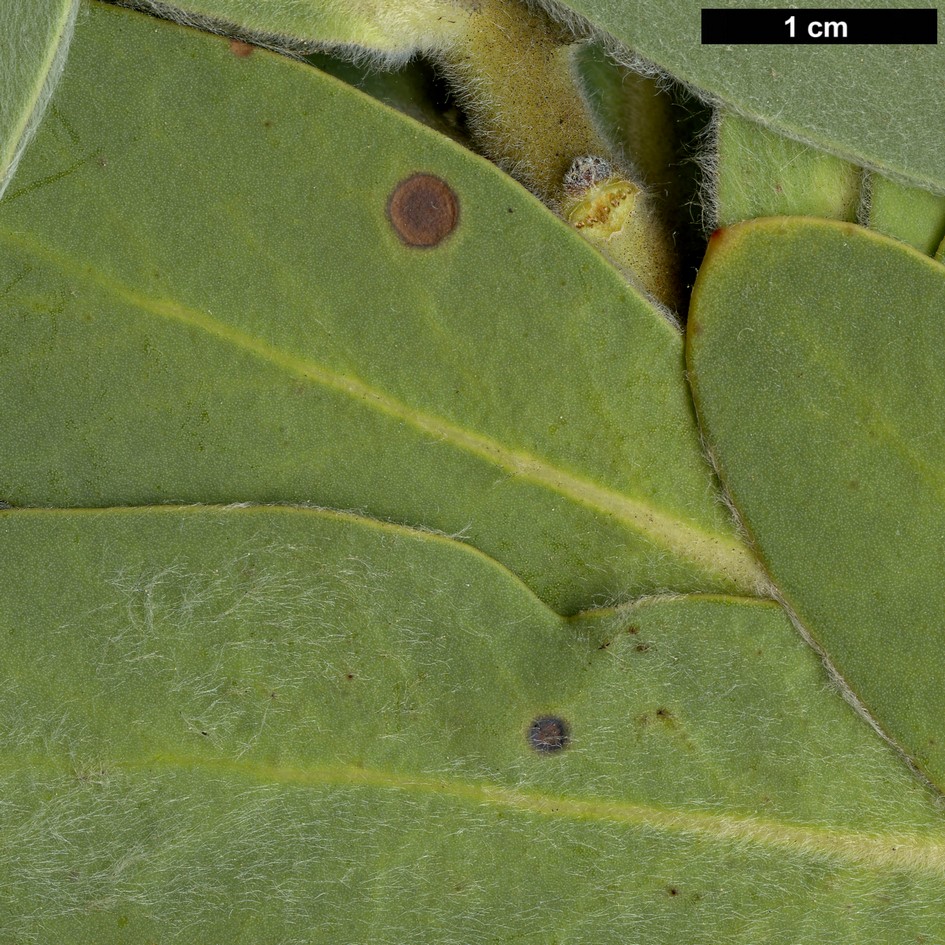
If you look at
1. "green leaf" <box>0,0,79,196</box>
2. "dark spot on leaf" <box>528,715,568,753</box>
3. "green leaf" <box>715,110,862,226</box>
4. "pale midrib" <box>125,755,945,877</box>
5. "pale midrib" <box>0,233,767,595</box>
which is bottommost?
"pale midrib" <box>125,755,945,877</box>

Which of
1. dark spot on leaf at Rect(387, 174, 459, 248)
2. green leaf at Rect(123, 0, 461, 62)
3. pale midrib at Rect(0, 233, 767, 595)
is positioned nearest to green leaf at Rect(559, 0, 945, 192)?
green leaf at Rect(123, 0, 461, 62)

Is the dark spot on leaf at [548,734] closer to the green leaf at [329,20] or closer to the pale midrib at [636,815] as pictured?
the pale midrib at [636,815]

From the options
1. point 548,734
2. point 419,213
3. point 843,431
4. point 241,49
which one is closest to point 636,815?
point 548,734

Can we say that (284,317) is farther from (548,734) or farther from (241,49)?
(548,734)

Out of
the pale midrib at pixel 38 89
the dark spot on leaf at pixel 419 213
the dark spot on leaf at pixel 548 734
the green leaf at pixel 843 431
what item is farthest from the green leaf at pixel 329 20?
the dark spot on leaf at pixel 548 734

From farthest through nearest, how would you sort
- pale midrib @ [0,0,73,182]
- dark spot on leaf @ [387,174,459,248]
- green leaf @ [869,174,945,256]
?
1. green leaf @ [869,174,945,256]
2. dark spot on leaf @ [387,174,459,248]
3. pale midrib @ [0,0,73,182]

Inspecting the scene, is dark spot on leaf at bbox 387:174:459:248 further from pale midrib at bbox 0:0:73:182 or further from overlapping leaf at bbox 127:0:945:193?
pale midrib at bbox 0:0:73:182

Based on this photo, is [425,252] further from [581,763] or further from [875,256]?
[581,763]

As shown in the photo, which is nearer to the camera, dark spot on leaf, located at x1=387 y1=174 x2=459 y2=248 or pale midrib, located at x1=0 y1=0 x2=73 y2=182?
pale midrib, located at x1=0 y1=0 x2=73 y2=182
